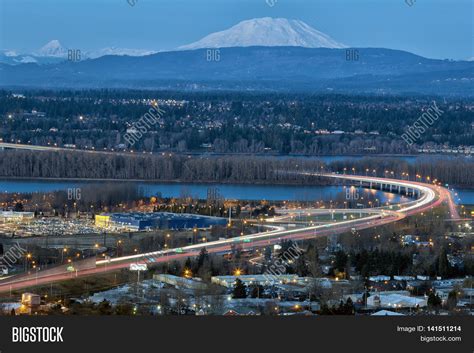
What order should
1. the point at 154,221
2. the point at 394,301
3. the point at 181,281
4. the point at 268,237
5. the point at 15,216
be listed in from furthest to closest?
the point at 15,216 < the point at 154,221 < the point at 268,237 < the point at 181,281 < the point at 394,301

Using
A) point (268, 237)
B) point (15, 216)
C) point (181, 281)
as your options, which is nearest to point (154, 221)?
point (268, 237)

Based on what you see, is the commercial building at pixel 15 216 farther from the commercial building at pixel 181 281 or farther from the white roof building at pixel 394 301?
the white roof building at pixel 394 301

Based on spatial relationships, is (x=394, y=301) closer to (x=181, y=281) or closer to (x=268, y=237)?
(x=181, y=281)

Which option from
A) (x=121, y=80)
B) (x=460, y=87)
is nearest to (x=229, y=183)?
(x=460, y=87)

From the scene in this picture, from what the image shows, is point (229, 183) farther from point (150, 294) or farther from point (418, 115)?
point (418, 115)

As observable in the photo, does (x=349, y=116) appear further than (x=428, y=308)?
Yes

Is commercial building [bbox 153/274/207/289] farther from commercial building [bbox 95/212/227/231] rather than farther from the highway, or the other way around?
commercial building [bbox 95/212/227/231]
